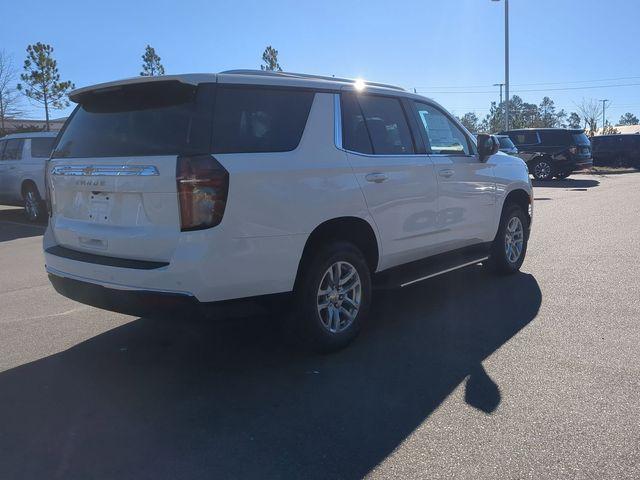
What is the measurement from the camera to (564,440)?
3.11 metres

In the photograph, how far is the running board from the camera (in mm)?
4852

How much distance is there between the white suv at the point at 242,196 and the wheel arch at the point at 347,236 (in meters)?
0.01

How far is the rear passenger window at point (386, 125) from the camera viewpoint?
187 inches

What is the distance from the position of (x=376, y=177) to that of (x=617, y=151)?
29885 millimetres

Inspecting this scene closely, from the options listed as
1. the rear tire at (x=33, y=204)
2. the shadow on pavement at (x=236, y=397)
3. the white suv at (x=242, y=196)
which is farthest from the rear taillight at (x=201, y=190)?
the rear tire at (x=33, y=204)

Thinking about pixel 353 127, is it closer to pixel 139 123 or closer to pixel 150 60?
pixel 139 123

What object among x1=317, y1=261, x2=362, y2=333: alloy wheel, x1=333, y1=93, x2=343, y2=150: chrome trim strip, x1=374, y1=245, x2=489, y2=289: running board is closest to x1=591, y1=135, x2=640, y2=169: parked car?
x1=374, y1=245, x2=489, y2=289: running board

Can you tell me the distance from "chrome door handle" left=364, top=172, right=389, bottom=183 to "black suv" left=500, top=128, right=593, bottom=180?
1956 centimetres

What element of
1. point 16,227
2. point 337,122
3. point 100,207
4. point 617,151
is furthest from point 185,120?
point 617,151

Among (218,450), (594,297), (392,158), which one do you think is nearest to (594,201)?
(594,297)

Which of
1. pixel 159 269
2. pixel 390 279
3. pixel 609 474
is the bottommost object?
pixel 609 474

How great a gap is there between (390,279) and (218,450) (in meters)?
2.26

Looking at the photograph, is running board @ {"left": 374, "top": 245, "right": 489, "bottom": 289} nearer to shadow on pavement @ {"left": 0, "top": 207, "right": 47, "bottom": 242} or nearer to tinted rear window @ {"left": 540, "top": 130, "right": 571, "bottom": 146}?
shadow on pavement @ {"left": 0, "top": 207, "right": 47, "bottom": 242}

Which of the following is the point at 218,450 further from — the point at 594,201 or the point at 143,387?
the point at 594,201
